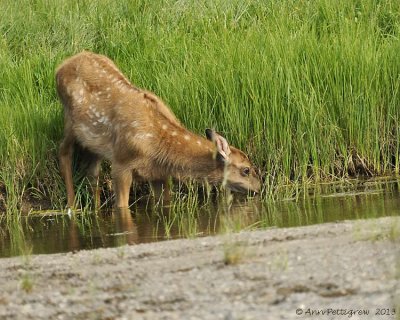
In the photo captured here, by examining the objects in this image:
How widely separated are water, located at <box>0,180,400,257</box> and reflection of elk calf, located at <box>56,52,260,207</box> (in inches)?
13.9

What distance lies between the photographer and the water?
31.0 ft

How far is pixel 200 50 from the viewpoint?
1297cm

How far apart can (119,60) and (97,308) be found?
7986mm

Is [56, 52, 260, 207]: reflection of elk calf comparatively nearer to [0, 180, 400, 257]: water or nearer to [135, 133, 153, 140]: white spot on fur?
[135, 133, 153, 140]: white spot on fur

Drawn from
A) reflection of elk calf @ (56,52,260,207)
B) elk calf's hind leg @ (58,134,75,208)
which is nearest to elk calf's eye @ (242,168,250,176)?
reflection of elk calf @ (56,52,260,207)

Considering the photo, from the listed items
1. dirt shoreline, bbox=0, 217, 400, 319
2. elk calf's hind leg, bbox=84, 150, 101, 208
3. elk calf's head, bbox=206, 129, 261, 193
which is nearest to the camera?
dirt shoreline, bbox=0, 217, 400, 319

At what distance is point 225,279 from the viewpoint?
6605 millimetres

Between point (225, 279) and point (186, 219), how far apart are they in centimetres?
389

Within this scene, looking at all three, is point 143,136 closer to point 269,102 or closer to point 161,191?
point 161,191

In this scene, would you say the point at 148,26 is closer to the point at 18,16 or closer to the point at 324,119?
the point at 18,16

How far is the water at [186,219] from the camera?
9438 millimetres

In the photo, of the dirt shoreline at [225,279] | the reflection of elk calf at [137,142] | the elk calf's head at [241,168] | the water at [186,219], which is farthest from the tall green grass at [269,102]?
the dirt shoreline at [225,279]

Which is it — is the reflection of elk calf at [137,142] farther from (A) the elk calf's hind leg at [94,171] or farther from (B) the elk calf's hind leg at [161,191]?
(A) the elk calf's hind leg at [94,171]

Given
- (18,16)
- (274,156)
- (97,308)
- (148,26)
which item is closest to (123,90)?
(274,156)
